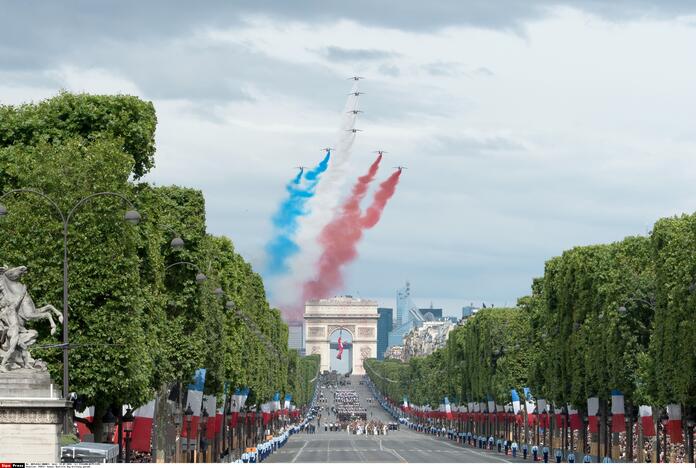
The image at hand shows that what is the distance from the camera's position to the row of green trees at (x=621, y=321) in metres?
88.9

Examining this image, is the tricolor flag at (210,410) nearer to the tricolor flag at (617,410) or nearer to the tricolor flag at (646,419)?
the tricolor flag at (617,410)

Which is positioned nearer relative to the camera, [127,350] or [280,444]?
[127,350]

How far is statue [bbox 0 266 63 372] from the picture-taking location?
4962 cm

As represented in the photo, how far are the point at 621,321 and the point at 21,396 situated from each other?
63.0m

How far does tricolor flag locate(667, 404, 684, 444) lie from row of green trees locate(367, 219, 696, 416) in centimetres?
55

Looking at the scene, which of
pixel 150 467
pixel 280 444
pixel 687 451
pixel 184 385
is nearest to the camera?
pixel 150 467

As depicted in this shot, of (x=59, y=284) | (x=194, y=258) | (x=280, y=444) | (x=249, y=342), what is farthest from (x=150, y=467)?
(x=280, y=444)

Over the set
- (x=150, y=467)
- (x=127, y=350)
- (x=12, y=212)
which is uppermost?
(x=12, y=212)

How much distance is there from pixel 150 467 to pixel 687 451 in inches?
1983

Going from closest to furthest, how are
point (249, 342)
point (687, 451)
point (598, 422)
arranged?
1. point (687, 451)
2. point (598, 422)
3. point (249, 342)

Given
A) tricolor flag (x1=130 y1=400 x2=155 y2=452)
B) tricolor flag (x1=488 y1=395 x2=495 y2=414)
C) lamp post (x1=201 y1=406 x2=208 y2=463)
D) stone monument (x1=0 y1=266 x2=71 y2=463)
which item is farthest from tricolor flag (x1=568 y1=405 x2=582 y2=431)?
stone monument (x1=0 y1=266 x2=71 y2=463)

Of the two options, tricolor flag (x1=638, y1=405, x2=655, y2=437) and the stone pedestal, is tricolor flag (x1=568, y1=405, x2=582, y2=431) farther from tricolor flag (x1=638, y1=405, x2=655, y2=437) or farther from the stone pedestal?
the stone pedestal

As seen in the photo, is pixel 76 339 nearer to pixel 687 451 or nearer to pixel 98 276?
pixel 98 276

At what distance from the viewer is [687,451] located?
88875 mm
